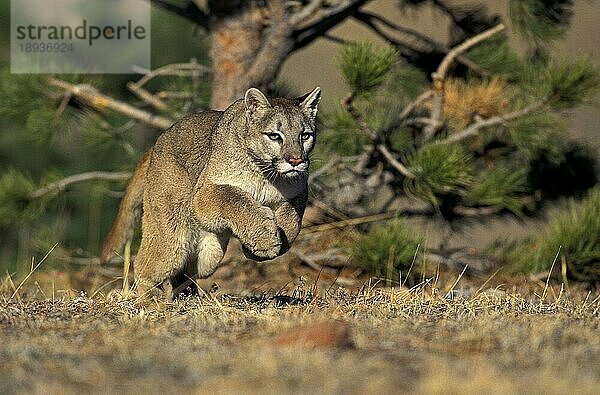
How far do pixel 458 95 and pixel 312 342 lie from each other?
5.97 m

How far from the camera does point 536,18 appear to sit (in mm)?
9469

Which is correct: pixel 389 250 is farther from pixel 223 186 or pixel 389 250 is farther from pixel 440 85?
pixel 223 186

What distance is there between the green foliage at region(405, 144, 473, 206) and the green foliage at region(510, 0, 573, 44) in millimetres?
1478

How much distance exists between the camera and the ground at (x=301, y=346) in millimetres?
3543

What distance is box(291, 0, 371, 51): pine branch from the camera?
941 centimetres

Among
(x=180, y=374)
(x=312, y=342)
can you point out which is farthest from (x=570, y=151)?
(x=180, y=374)

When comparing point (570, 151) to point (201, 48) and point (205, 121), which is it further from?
point (201, 48)

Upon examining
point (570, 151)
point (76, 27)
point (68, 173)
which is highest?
point (76, 27)

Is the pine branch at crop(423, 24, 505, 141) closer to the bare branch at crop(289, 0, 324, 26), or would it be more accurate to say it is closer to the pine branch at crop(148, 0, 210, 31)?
the bare branch at crop(289, 0, 324, 26)

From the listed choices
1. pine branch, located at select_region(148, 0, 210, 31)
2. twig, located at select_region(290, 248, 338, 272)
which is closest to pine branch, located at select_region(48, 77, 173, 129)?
pine branch, located at select_region(148, 0, 210, 31)

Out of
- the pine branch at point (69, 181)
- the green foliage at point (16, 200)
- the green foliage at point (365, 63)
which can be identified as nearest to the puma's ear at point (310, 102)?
the green foliage at point (365, 63)

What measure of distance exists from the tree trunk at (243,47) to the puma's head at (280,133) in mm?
2869

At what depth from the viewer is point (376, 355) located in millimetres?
3994

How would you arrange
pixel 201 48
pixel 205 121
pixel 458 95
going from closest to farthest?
pixel 205 121 → pixel 458 95 → pixel 201 48
